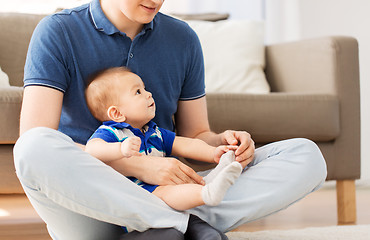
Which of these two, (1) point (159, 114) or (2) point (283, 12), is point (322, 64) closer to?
(1) point (159, 114)

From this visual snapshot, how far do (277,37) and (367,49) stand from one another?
1.92ft

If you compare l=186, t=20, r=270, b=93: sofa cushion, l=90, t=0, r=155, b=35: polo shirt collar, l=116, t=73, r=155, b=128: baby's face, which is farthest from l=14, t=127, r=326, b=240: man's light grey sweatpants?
l=186, t=20, r=270, b=93: sofa cushion

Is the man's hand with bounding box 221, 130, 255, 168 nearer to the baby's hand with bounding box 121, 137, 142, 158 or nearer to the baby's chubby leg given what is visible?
the baby's chubby leg

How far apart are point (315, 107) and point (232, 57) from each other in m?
0.66

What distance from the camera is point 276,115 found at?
6.27 ft

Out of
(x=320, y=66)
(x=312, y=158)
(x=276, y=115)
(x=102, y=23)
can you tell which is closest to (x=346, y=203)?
(x=276, y=115)

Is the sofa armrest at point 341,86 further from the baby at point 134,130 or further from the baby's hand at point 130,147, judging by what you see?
the baby's hand at point 130,147

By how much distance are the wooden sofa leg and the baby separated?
2.88 ft

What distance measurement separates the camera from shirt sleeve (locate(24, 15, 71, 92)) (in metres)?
1.28

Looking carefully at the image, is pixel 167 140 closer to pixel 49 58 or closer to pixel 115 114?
pixel 115 114

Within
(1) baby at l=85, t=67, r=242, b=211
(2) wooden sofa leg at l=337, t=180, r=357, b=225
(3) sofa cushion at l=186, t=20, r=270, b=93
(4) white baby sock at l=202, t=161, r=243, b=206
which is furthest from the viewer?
(3) sofa cushion at l=186, t=20, r=270, b=93

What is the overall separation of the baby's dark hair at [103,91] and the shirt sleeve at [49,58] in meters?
0.07

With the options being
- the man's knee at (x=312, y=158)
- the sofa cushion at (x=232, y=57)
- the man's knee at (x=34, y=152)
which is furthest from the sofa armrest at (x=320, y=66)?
the man's knee at (x=34, y=152)

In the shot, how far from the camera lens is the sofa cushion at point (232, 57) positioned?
2.44m
